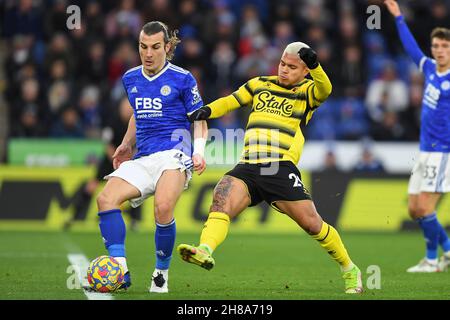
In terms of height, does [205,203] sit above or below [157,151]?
below

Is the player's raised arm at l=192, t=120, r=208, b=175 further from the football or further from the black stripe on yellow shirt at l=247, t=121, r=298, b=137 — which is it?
the football

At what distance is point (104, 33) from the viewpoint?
21656 mm

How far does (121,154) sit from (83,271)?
1876 millimetres

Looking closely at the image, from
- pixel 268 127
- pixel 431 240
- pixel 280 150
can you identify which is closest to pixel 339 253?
pixel 280 150

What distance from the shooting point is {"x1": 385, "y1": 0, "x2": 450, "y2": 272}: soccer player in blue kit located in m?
11.9

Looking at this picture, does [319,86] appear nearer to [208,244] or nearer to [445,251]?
[208,244]

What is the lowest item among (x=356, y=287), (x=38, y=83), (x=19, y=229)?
(x=19, y=229)

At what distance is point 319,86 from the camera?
8984mm

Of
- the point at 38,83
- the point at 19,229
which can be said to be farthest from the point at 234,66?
the point at 19,229

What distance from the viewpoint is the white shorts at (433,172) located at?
1197cm

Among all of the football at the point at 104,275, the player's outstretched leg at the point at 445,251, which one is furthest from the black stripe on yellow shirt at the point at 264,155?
the player's outstretched leg at the point at 445,251

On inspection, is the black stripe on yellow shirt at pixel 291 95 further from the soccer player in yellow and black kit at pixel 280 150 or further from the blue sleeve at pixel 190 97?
the blue sleeve at pixel 190 97
